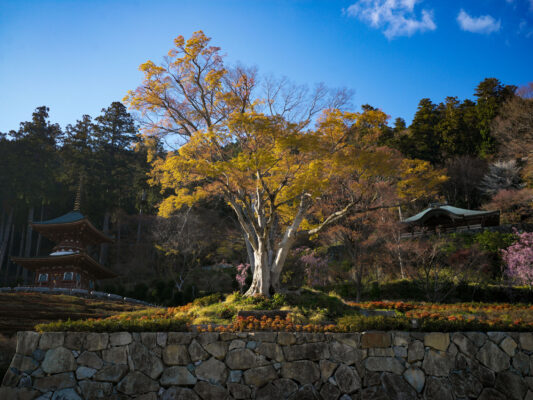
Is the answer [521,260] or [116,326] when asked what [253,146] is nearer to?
[116,326]

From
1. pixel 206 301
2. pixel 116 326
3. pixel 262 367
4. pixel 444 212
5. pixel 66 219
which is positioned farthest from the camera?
pixel 444 212

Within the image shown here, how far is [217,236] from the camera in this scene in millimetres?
29656

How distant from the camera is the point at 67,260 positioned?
22062mm

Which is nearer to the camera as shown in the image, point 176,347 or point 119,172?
point 176,347

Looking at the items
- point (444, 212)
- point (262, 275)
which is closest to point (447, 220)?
point (444, 212)

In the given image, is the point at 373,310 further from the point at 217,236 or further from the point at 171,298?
the point at 217,236

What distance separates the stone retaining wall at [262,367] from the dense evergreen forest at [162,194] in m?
14.6

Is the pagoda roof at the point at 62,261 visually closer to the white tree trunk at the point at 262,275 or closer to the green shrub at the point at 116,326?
the white tree trunk at the point at 262,275

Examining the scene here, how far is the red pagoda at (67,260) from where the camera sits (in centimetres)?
2216

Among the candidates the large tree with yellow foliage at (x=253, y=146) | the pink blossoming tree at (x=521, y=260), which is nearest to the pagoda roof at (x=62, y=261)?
the large tree with yellow foliage at (x=253, y=146)

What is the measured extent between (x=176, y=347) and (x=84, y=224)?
18658mm

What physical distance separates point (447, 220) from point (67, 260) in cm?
2464

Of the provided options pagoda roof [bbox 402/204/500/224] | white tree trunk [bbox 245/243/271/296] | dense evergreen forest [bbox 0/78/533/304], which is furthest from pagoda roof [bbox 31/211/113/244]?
pagoda roof [bbox 402/204/500/224]

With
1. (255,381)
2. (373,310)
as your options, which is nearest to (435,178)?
(373,310)
